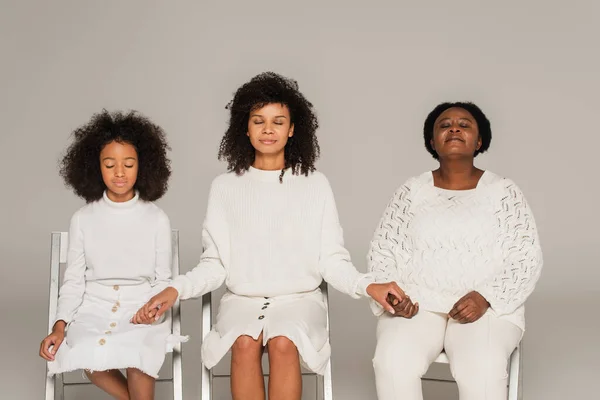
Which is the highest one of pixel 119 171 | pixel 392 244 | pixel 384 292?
pixel 119 171

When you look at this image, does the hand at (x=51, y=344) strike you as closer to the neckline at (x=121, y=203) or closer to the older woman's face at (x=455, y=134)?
the neckline at (x=121, y=203)

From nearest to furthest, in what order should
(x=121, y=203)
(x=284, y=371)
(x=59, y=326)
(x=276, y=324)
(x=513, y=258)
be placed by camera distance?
(x=284, y=371) < (x=276, y=324) < (x=59, y=326) < (x=513, y=258) < (x=121, y=203)

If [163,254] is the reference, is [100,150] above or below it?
above

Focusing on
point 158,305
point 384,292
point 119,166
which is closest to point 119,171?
point 119,166

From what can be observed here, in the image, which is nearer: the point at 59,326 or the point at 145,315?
the point at 145,315

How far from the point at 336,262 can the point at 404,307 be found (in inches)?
14.0

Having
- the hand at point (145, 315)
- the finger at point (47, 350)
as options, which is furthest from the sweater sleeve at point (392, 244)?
the finger at point (47, 350)

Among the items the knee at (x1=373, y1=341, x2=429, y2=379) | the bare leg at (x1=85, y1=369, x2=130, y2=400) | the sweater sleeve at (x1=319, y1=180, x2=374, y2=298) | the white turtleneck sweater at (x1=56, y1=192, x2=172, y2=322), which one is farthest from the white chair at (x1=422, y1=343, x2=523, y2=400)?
the bare leg at (x1=85, y1=369, x2=130, y2=400)

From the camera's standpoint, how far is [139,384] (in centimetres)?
421

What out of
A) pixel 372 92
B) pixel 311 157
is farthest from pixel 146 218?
pixel 372 92

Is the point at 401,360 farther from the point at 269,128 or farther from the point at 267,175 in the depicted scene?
the point at 269,128

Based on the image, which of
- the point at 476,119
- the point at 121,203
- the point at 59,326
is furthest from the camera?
the point at 476,119

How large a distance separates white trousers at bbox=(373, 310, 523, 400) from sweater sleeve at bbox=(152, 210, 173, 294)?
0.92 meters

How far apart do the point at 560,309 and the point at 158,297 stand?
3.15m
